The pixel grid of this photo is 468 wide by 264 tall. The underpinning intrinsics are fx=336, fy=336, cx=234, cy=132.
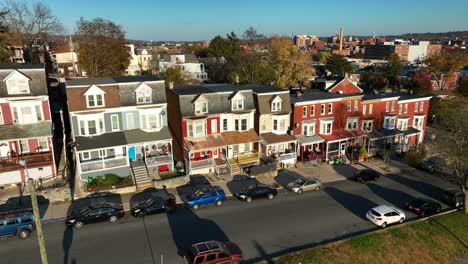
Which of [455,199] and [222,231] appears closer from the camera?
[222,231]

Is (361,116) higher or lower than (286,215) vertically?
higher

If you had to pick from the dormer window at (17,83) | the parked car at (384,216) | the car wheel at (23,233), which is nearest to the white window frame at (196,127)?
the dormer window at (17,83)

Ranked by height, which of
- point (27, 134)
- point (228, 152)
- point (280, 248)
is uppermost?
point (27, 134)

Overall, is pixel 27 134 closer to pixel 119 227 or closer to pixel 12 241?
pixel 12 241

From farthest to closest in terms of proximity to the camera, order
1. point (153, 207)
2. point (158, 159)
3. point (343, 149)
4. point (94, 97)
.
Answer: point (343, 149) → point (158, 159) → point (94, 97) → point (153, 207)

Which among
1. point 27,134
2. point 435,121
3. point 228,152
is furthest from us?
point 435,121

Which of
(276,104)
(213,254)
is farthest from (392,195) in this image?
(213,254)

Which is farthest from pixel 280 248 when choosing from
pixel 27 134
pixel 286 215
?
pixel 27 134

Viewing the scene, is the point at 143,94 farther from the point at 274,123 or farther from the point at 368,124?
the point at 368,124
